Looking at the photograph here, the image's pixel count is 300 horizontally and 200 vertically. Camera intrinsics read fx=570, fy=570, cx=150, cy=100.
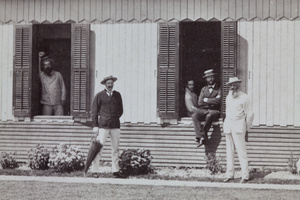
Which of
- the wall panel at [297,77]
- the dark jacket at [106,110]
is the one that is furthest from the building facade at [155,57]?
the dark jacket at [106,110]

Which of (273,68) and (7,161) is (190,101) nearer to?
(273,68)

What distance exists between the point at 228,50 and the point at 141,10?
2361 mm

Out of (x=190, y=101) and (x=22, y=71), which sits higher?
(x=22, y=71)

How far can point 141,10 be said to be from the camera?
45.7 ft

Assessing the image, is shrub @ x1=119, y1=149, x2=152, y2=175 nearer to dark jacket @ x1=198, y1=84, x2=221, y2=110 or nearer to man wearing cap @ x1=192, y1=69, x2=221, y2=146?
man wearing cap @ x1=192, y1=69, x2=221, y2=146

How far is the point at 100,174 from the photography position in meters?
12.8

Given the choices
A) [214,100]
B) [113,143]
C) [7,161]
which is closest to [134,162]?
[113,143]

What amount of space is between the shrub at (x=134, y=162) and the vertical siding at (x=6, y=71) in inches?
137

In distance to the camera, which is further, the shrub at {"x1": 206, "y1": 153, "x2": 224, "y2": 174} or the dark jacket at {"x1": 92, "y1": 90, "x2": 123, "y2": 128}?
the shrub at {"x1": 206, "y1": 153, "x2": 224, "y2": 174}

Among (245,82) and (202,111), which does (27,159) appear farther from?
(245,82)

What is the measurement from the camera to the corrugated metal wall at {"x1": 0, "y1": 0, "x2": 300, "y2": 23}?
13.4 metres

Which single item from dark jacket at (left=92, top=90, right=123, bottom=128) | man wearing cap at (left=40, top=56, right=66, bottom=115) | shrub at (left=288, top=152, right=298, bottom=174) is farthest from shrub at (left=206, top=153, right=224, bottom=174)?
man wearing cap at (left=40, top=56, right=66, bottom=115)

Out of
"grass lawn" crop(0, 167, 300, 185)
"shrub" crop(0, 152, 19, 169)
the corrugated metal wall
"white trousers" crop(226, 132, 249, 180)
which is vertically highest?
the corrugated metal wall

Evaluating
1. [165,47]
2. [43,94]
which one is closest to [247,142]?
[165,47]
